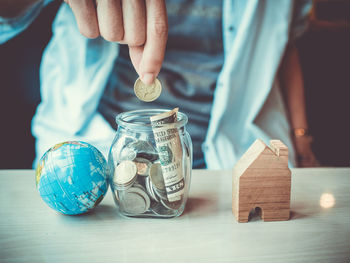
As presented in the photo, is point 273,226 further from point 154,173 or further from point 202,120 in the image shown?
point 202,120

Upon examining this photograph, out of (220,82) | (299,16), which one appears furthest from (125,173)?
(299,16)

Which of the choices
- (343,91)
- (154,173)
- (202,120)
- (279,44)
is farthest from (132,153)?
(343,91)

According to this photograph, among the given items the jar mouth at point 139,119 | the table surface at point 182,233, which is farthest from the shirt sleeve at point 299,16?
the jar mouth at point 139,119

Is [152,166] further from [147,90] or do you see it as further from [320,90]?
[320,90]

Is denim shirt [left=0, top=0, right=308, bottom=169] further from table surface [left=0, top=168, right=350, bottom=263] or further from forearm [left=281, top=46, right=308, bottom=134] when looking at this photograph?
table surface [left=0, top=168, right=350, bottom=263]

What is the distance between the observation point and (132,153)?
0.58m

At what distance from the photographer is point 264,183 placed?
0.58 meters

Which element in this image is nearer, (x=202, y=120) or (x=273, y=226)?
(x=273, y=226)

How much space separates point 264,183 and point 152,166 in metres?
0.21

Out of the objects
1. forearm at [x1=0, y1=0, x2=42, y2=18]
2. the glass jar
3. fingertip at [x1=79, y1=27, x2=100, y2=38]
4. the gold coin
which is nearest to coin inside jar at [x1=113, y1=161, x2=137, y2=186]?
the glass jar

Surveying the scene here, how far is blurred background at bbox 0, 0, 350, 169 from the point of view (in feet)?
4.64

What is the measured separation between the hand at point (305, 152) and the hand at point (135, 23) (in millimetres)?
1043

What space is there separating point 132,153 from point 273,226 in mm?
302

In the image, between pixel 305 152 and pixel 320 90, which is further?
pixel 320 90
